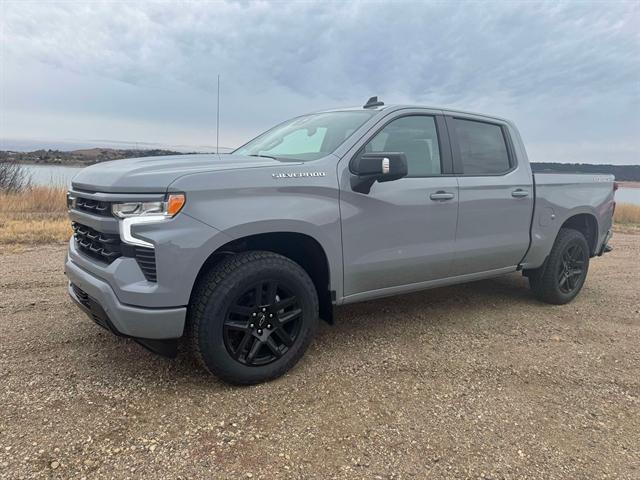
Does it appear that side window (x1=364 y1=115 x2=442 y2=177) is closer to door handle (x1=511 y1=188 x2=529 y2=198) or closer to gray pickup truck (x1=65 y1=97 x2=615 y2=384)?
gray pickup truck (x1=65 y1=97 x2=615 y2=384)

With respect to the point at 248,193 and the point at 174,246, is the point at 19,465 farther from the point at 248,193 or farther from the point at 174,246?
the point at 248,193

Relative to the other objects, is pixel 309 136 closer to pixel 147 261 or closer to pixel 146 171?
pixel 146 171

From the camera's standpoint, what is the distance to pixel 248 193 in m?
2.96

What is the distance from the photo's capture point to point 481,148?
4418 mm

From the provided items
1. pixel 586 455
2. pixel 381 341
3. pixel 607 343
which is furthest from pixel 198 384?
pixel 607 343

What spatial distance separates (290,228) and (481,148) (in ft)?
7.42

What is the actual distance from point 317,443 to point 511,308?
318 centimetres

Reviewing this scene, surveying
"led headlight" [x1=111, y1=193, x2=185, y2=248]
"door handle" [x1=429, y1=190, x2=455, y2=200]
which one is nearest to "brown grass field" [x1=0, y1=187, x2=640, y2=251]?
"led headlight" [x1=111, y1=193, x2=185, y2=248]

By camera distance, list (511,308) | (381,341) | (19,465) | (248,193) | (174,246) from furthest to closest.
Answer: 1. (511,308)
2. (381,341)
3. (248,193)
4. (174,246)
5. (19,465)

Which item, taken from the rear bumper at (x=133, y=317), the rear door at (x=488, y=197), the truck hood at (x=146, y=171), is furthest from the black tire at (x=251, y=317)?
the rear door at (x=488, y=197)

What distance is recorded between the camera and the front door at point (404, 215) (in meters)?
3.44

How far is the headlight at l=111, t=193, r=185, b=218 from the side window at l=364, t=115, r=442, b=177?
5.14ft

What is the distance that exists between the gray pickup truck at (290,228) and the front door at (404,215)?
0.4 inches

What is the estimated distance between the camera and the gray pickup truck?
107 inches
